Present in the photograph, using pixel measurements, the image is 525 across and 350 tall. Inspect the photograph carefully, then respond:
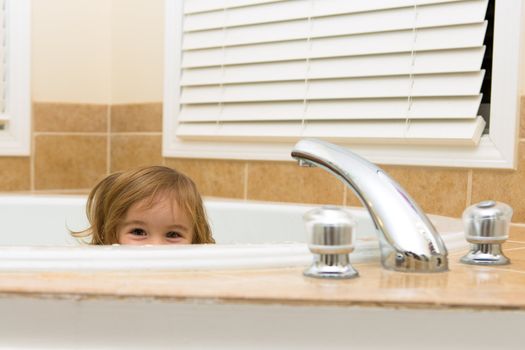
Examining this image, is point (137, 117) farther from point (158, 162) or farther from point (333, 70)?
point (333, 70)

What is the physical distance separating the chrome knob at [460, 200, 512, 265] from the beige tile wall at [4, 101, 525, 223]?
0.66 meters

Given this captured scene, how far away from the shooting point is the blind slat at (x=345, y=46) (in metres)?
1.71

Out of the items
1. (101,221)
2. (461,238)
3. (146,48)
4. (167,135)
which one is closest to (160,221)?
(101,221)

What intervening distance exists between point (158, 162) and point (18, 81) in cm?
47

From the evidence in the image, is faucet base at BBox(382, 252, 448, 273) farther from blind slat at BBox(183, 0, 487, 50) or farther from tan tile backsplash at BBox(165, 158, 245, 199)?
tan tile backsplash at BBox(165, 158, 245, 199)

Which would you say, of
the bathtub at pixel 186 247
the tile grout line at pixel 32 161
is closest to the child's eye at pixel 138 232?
the bathtub at pixel 186 247

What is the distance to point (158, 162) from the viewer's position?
240 cm

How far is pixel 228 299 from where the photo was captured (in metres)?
0.79

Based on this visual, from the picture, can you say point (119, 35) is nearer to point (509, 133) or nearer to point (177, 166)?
point (177, 166)

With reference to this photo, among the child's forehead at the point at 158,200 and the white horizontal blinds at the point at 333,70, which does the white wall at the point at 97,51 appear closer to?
the white horizontal blinds at the point at 333,70

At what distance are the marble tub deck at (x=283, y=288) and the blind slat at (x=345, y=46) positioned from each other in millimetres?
874

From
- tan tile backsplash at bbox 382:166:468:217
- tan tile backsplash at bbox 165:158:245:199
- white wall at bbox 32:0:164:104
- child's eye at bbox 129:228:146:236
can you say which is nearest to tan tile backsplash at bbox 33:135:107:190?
white wall at bbox 32:0:164:104

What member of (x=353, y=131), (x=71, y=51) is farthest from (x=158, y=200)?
(x=71, y=51)

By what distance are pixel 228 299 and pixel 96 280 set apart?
15 centimetres
